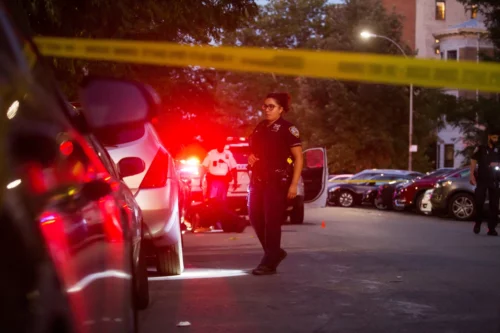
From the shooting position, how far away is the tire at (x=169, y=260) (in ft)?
27.5

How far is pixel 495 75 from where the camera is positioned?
3.79m

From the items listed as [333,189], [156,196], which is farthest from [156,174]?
[333,189]

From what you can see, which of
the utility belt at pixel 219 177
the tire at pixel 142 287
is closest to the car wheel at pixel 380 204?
the utility belt at pixel 219 177

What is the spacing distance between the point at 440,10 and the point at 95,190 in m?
72.1

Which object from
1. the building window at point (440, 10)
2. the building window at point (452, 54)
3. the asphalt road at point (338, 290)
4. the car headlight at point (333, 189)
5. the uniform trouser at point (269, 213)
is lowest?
the car headlight at point (333, 189)

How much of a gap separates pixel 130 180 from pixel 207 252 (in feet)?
9.80

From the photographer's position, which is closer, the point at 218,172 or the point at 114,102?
the point at 114,102

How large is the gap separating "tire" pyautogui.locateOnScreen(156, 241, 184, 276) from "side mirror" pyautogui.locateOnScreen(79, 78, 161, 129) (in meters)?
5.00

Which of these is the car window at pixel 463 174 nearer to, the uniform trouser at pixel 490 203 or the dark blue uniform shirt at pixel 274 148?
the uniform trouser at pixel 490 203

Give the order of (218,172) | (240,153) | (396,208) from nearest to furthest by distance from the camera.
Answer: (218,172) → (240,153) → (396,208)

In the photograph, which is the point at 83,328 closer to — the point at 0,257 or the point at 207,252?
the point at 0,257

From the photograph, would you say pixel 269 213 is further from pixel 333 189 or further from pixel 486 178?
pixel 333 189

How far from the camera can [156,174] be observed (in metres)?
8.38

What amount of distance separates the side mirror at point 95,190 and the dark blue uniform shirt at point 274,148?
558cm
